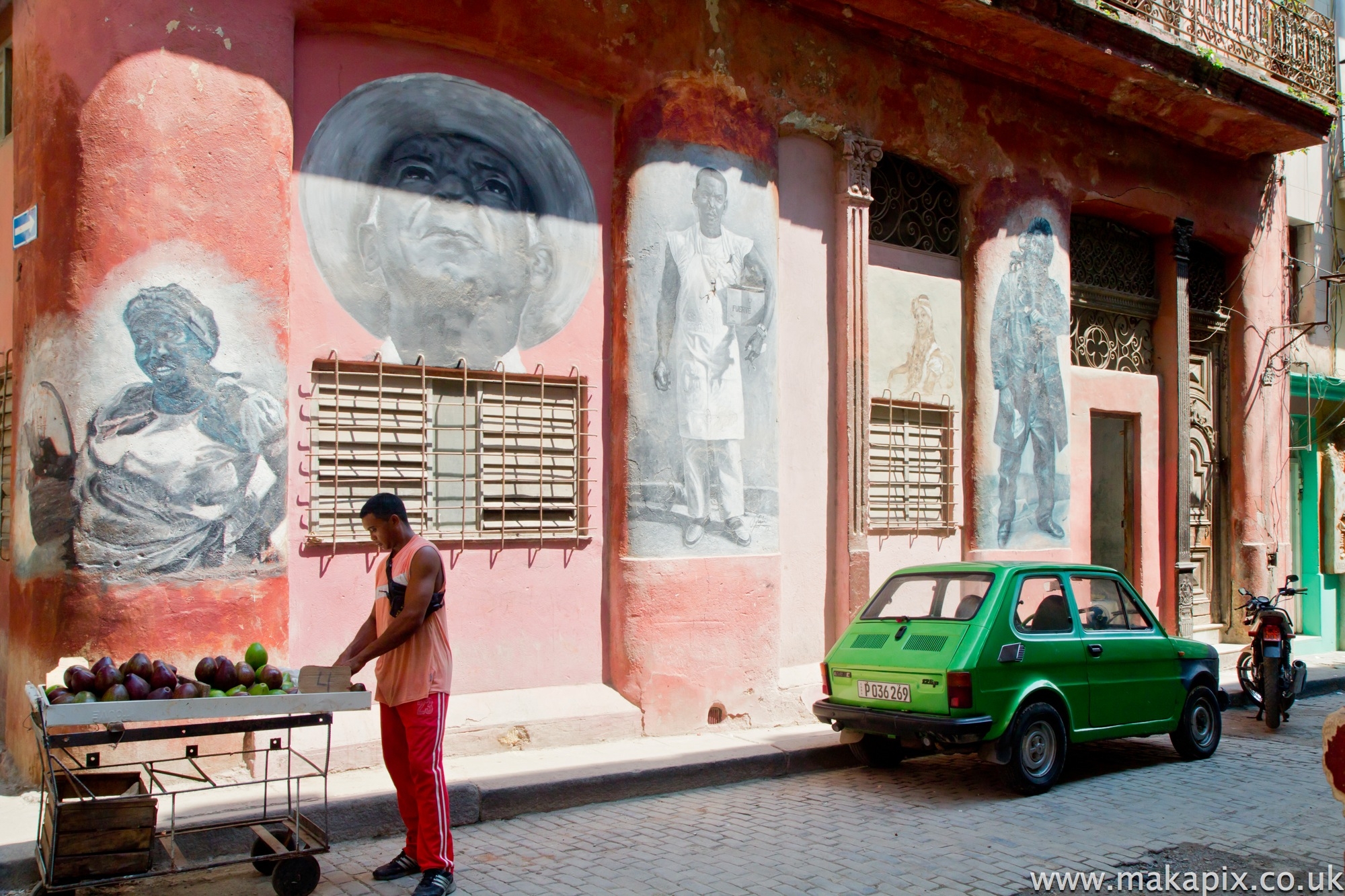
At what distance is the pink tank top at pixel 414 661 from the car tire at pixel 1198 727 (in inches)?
216

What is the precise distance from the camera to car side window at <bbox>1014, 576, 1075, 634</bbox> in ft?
23.9

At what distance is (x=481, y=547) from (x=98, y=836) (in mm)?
3513

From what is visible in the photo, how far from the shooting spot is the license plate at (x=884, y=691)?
276 inches

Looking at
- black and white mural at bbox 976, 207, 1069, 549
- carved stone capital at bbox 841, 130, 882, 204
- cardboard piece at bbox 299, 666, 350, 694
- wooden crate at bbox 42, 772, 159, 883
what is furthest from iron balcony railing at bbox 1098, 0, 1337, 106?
wooden crate at bbox 42, 772, 159, 883

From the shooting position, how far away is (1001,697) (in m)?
6.90

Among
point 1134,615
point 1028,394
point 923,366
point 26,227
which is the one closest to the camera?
point 26,227

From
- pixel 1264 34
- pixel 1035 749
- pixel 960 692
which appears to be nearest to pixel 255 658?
pixel 960 692

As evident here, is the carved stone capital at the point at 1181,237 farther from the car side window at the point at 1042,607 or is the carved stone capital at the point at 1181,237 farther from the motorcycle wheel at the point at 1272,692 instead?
the car side window at the point at 1042,607

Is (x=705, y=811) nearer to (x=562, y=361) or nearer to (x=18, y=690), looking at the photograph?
(x=562, y=361)

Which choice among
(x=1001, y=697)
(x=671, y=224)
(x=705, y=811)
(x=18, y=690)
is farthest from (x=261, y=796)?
(x=671, y=224)

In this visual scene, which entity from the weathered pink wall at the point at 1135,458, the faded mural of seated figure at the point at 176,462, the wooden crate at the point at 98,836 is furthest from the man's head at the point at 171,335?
the weathered pink wall at the point at 1135,458

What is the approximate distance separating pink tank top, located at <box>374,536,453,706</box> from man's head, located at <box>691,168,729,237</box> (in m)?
4.36

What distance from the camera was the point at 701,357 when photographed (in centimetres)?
876

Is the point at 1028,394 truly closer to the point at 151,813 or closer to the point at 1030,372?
the point at 1030,372
